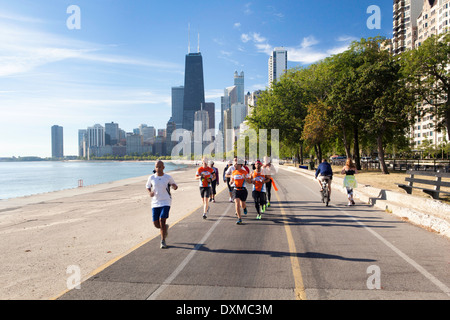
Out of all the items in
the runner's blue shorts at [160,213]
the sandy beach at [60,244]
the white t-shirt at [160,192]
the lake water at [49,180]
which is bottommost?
the lake water at [49,180]

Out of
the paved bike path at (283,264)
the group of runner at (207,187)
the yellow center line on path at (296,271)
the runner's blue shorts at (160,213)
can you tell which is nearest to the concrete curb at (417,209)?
the paved bike path at (283,264)

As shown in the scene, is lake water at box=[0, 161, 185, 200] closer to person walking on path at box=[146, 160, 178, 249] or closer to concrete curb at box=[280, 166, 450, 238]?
person walking on path at box=[146, 160, 178, 249]

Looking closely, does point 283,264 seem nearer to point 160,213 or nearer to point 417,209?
point 160,213

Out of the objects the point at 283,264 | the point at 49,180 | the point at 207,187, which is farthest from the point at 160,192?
the point at 49,180

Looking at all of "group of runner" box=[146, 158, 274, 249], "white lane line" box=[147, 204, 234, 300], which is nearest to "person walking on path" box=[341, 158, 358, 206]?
"group of runner" box=[146, 158, 274, 249]

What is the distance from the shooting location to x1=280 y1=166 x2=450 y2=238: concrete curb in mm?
8844

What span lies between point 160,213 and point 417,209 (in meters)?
8.99

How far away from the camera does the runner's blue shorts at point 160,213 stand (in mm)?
7320

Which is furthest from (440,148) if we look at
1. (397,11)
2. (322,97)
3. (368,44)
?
(397,11)

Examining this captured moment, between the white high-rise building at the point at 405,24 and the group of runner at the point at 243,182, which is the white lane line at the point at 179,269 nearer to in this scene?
the group of runner at the point at 243,182

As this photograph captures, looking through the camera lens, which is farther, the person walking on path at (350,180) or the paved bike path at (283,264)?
the person walking on path at (350,180)

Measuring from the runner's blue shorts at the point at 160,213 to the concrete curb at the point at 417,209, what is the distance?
723 cm

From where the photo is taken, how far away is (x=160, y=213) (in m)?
7.41
